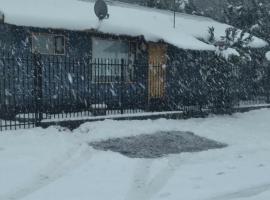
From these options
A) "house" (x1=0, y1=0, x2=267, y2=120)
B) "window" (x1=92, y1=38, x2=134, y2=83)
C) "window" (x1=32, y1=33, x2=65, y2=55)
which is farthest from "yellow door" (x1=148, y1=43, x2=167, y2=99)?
"window" (x1=32, y1=33, x2=65, y2=55)

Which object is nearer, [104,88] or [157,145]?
[157,145]

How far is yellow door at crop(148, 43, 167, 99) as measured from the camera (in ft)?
53.1

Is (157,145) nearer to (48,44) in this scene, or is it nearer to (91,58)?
(48,44)

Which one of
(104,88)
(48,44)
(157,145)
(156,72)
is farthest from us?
(156,72)

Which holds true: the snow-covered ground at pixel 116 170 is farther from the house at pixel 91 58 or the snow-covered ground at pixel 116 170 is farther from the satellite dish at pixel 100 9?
the satellite dish at pixel 100 9

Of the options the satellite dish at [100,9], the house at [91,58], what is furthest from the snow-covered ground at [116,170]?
the satellite dish at [100,9]

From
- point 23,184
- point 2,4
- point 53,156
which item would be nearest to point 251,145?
point 53,156

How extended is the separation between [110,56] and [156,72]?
171 cm

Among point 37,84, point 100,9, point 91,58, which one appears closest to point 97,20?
point 100,9

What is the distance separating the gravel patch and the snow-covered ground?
0.33 m

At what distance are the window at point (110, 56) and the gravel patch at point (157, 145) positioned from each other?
15.2 feet

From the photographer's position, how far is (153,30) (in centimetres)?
1670

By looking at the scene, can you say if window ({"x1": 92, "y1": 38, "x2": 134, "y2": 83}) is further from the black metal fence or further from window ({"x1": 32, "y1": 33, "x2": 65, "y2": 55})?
window ({"x1": 32, "y1": 33, "x2": 65, "y2": 55})

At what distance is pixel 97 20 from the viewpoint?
15.4 m
